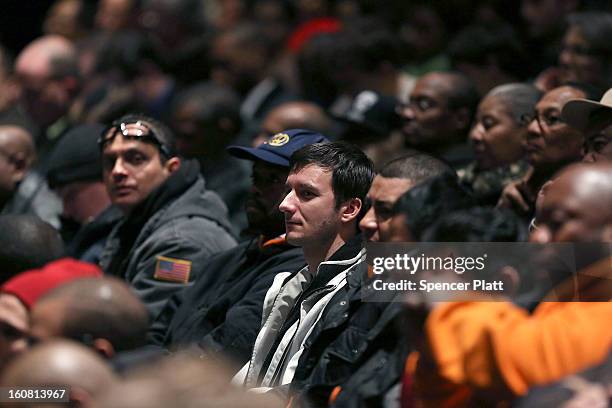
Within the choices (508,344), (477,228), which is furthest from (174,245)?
(508,344)

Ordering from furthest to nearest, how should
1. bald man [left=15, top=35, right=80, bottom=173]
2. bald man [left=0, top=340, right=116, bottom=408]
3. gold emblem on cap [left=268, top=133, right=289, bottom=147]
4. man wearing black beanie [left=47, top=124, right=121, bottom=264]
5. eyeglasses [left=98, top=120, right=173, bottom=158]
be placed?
bald man [left=15, top=35, right=80, bottom=173] → man wearing black beanie [left=47, top=124, right=121, bottom=264] → eyeglasses [left=98, top=120, right=173, bottom=158] → gold emblem on cap [left=268, top=133, right=289, bottom=147] → bald man [left=0, top=340, right=116, bottom=408]

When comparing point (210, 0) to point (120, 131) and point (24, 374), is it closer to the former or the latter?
point (120, 131)

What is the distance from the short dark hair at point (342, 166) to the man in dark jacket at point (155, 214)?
124cm

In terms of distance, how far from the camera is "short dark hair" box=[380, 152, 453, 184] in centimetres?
512

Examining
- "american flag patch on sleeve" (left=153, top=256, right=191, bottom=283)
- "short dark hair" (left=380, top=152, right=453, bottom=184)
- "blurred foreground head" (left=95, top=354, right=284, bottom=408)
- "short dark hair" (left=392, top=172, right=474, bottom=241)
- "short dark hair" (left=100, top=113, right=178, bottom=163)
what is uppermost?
"blurred foreground head" (left=95, top=354, right=284, bottom=408)

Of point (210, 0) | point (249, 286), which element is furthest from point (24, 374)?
point (210, 0)

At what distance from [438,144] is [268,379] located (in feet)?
8.44

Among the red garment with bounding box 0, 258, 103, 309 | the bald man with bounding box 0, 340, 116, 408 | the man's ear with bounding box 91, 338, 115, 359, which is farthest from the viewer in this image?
the red garment with bounding box 0, 258, 103, 309

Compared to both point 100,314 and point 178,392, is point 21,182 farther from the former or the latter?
point 178,392

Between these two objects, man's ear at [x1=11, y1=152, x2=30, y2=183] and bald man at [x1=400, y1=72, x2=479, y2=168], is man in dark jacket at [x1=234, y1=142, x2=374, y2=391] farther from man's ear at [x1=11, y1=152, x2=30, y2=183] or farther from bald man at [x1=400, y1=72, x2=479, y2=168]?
man's ear at [x1=11, y1=152, x2=30, y2=183]

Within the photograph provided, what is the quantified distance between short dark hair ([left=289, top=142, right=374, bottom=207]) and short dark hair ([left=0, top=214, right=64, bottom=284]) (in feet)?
3.48

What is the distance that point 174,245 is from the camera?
6.50 metres

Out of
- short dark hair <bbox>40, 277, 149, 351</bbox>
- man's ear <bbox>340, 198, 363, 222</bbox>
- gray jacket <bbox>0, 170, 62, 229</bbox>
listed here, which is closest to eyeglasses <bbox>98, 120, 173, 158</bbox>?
gray jacket <bbox>0, 170, 62, 229</bbox>

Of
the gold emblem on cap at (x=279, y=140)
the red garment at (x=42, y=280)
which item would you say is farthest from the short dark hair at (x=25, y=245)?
the gold emblem on cap at (x=279, y=140)
